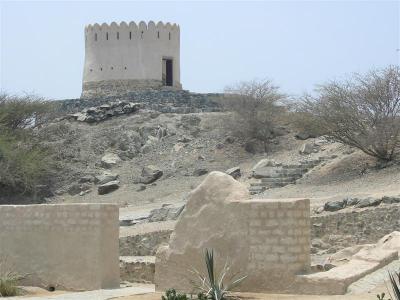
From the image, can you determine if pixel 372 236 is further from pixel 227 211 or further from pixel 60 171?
pixel 60 171

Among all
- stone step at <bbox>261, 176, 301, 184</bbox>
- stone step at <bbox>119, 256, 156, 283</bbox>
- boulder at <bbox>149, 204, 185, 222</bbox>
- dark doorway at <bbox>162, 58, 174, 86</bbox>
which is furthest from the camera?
dark doorway at <bbox>162, 58, 174, 86</bbox>

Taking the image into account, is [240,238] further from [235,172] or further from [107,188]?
[107,188]

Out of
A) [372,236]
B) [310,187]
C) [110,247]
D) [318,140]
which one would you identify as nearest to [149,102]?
[318,140]

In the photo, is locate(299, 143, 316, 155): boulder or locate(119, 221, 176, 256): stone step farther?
locate(299, 143, 316, 155): boulder

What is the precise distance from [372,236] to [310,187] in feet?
22.6

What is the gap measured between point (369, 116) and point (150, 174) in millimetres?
8706

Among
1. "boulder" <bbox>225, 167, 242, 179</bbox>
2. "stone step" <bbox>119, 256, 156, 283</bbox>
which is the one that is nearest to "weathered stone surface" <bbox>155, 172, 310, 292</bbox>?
"stone step" <bbox>119, 256, 156, 283</bbox>

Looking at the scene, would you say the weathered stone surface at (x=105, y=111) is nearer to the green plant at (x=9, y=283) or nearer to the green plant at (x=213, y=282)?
A: the green plant at (x=9, y=283)

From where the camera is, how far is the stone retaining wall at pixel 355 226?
19141 millimetres

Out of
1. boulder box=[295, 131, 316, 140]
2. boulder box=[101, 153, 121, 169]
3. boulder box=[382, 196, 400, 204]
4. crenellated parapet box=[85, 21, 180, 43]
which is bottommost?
boulder box=[382, 196, 400, 204]

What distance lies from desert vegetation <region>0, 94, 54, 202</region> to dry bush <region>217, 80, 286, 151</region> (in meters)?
7.72

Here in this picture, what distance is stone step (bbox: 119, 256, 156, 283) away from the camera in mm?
16141

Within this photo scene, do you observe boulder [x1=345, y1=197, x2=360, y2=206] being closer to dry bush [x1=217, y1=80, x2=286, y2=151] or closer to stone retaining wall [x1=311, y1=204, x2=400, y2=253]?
stone retaining wall [x1=311, y1=204, x2=400, y2=253]

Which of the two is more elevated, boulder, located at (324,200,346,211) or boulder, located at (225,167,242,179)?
boulder, located at (225,167,242,179)
